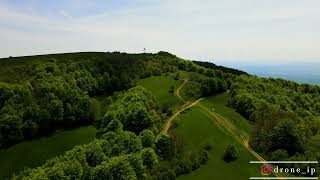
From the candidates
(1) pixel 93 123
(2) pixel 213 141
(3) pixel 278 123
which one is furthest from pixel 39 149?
(3) pixel 278 123

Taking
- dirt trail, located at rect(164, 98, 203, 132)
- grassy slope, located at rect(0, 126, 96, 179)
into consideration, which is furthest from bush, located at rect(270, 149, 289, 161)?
grassy slope, located at rect(0, 126, 96, 179)

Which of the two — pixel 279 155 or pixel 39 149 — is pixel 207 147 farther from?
pixel 39 149

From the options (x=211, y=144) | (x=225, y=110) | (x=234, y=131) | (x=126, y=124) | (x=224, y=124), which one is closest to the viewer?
(x=211, y=144)

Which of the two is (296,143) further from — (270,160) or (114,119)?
(114,119)

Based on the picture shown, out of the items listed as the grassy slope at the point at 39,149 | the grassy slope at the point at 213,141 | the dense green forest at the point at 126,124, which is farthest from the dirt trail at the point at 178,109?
the grassy slope at the point at 39,149

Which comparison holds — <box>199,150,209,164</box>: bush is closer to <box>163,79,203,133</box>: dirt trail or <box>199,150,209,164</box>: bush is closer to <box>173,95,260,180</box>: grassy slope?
<box>173,95,260,180</box>: grassy slope

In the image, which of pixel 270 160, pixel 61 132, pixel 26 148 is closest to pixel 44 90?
pixel 61 132
